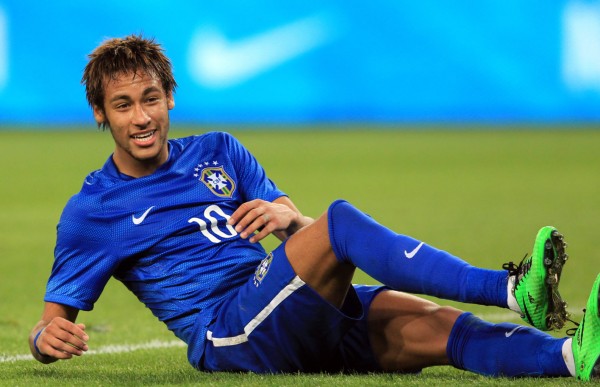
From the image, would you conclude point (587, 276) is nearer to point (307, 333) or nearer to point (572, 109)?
point (307, 333)

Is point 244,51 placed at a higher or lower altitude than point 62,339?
higher

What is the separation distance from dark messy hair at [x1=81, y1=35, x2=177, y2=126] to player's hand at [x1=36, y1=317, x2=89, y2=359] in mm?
859

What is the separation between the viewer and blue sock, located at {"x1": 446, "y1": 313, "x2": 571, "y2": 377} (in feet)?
11.5

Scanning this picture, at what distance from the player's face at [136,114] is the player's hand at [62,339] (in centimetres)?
71

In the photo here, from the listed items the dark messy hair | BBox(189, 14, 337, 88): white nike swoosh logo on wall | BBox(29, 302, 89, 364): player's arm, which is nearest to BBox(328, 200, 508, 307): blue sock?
BBox(29, 302, 89, 364): player's arm

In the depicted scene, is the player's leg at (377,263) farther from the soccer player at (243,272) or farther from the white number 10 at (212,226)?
the white number 10 at (212,226)

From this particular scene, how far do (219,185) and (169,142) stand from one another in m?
0.27

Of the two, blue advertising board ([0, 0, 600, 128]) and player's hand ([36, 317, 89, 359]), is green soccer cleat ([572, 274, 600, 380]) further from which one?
blue advertising board ([0, 0, 600, 128])

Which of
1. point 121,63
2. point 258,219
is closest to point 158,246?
point 258,219

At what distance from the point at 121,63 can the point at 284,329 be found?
111 centimetres

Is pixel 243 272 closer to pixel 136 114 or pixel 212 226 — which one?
pixel 212 226

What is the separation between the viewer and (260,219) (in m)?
3.77

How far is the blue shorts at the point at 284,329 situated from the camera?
3.64 metres

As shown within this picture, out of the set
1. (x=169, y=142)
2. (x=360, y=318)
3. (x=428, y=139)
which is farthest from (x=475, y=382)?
(x=428, y=139)
